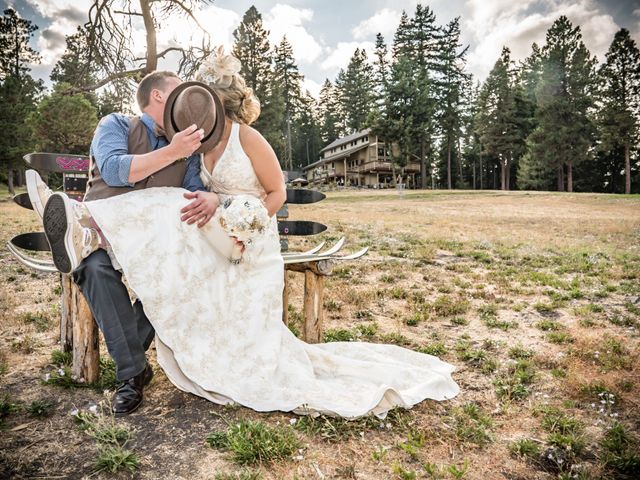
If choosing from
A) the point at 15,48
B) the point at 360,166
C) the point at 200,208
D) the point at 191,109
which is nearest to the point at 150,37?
the point at 191,109

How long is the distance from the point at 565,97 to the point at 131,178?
4366cm

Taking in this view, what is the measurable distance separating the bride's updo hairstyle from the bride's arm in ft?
0.43

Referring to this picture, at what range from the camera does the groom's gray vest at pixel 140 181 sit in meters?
2.74

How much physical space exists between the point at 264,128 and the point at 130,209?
35.4 m

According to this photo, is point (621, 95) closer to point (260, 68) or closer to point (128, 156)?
point (260, 68)

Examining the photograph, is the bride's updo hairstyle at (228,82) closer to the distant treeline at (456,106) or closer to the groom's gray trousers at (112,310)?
the groom's gray trousers at (112,310)

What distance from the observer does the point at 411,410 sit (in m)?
2.71

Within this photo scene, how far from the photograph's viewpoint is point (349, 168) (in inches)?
2058

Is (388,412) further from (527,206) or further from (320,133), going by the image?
(320,133)

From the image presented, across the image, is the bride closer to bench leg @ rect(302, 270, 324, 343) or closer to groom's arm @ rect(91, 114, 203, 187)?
groom's arm @ rect(91, 114, 203, 187)

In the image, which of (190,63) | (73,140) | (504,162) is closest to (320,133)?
(504,162)

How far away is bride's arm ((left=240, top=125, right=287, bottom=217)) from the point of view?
2.99 metres

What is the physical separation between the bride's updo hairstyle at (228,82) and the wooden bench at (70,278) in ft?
4.00

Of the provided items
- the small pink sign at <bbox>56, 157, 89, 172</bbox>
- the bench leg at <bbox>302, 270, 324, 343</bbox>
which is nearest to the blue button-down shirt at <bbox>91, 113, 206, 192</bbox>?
the bench leg at <bbox>302, 270, 324, 343</bbox>
